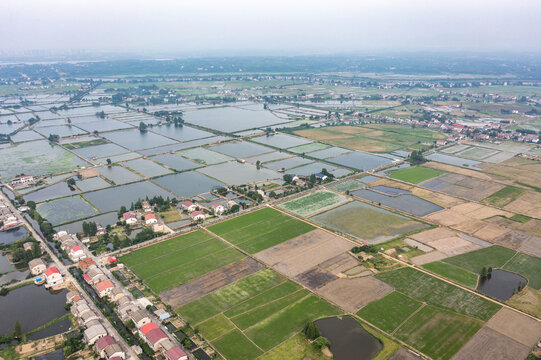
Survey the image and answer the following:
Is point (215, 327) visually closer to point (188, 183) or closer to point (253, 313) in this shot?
point (253, 313)

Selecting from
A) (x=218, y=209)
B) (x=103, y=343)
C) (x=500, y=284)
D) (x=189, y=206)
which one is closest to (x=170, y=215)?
(x=189, y=206)

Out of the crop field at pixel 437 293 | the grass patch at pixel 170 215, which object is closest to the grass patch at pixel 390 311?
the crop field at pixel 437 293

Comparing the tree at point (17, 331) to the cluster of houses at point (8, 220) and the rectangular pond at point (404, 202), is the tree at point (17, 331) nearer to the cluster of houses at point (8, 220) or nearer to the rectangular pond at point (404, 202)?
the cluster of houses at point (8, 220)

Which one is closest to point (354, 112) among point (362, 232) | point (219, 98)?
point (219, 98)

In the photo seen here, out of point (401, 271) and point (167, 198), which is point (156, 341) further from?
point (167, 198)

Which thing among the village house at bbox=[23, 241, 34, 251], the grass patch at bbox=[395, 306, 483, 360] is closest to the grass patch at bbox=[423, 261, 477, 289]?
the grass patch at bbox=[395, 306, 483, 360]

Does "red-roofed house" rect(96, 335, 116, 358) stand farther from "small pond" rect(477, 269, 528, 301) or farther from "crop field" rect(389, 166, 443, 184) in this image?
"crop field" rect(389, 166, 443, 184)
